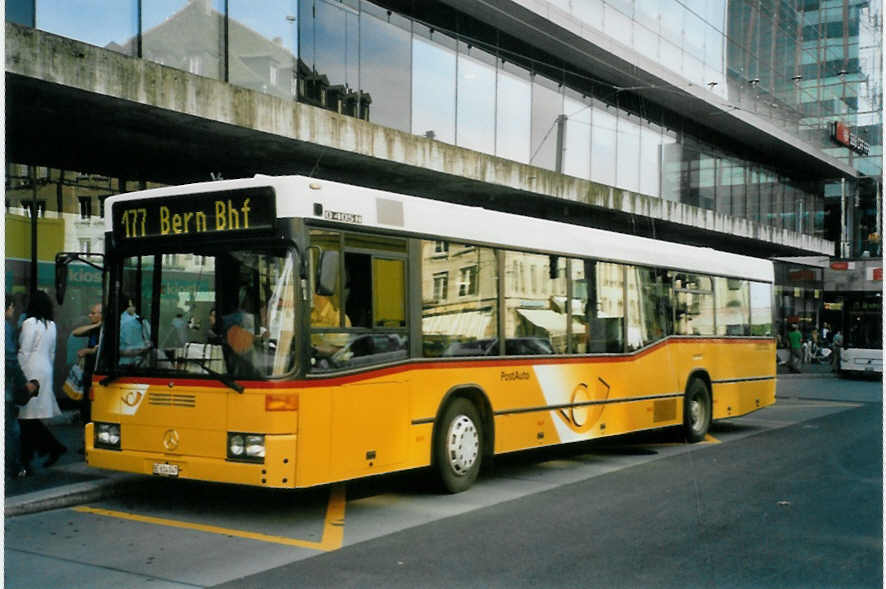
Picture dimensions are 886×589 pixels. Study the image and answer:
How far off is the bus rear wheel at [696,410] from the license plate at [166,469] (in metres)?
8.40

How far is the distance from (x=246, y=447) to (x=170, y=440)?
0.82 m

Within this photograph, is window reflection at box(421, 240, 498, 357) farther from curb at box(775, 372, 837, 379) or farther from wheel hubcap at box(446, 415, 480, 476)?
curb at box(775, 372, 837, 379)

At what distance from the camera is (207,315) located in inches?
322

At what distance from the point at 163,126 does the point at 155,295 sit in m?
5.68

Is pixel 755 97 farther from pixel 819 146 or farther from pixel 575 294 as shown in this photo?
pixel 575 294

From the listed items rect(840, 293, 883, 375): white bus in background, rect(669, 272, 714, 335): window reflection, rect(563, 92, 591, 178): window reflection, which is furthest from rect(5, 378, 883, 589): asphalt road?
rect(840, 293, 883, 375): white bus in background

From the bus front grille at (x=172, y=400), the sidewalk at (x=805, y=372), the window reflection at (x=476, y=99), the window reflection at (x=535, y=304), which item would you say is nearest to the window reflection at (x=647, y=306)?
the window reflection at (x=535, y=304)

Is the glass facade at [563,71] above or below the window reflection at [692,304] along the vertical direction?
above

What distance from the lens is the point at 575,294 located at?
11812mm

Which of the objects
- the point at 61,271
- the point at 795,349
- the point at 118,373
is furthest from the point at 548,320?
the point at 795,349

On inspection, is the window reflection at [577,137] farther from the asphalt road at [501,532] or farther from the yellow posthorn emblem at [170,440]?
the yellow posthorn emblem at [170,440]

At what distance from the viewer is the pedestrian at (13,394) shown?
9.34 meters

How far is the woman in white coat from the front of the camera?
985 centimetres

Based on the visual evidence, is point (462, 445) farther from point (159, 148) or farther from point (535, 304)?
point (159, 148)
